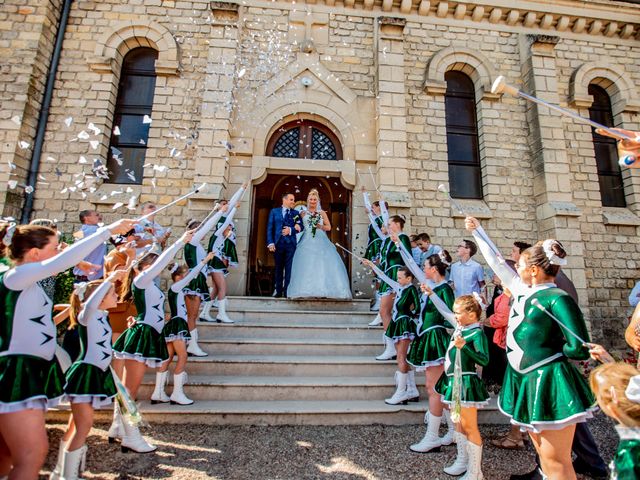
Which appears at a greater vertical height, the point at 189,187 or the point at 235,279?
the point at 189,187

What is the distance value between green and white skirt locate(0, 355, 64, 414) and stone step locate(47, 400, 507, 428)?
5.72 ft

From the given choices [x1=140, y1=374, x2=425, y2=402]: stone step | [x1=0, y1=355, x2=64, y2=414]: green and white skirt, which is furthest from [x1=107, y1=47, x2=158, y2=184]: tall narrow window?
[x1=0, y1=355, x2=64, y2=414]: green and white skirt

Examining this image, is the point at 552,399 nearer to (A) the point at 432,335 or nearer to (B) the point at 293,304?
(A) the point at 432,335

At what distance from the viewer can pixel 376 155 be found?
8648 mm

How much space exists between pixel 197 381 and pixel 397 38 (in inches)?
337

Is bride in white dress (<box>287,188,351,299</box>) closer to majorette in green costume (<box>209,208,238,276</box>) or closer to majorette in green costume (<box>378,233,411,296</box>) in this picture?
majorette in green costume (<box>378,233,411,296</box>)

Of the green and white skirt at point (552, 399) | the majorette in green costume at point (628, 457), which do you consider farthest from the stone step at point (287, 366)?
the majorette in green costume at point (628, 457)

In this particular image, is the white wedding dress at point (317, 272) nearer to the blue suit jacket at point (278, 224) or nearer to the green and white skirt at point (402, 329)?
the blue suit jacket at point (278, 224)

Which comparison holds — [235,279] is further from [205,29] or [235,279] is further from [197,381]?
[205,29]

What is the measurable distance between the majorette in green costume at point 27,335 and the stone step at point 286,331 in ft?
10.7

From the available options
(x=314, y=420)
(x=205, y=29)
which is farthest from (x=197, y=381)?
(x=205, y=29)

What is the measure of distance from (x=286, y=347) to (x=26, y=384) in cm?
337

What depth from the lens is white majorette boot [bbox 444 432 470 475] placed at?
10.6 feet

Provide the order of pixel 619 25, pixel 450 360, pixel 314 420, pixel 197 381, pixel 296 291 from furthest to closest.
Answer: pixel 619 25 → pixel 296 291 → pixel 197 381 → pixel 314 420 → pixel 450 360
